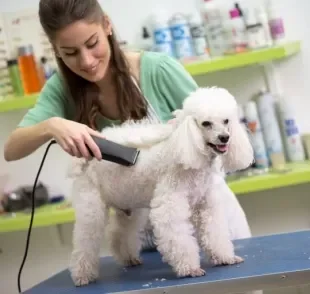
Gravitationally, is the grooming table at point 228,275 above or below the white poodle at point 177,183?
below

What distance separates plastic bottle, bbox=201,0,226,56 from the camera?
5.62ft

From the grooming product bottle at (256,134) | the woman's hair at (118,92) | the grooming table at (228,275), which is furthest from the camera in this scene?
the grooming product bottle at (256,134)

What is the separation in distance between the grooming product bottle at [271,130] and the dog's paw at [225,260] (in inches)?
30.0

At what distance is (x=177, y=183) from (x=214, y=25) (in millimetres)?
885

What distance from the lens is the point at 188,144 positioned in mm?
910

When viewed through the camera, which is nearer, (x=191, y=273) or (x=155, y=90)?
(x=191, y=273)

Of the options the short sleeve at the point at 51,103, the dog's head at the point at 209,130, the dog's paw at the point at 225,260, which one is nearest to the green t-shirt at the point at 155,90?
the short sleeve at the point at 51,103

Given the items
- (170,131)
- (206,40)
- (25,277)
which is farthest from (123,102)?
(25,277)

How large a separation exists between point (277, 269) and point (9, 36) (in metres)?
1.32

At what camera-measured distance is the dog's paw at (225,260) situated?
0.98m

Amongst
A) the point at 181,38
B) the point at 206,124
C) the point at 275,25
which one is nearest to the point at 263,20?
the point at 275,25

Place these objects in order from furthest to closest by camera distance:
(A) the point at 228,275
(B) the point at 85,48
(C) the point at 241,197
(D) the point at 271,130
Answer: (C) the point at 241,197, (D) the point at 271,130, (B) the point at 85,48, (A) the point at 228,275

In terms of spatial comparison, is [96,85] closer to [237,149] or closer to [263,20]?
[237,149]

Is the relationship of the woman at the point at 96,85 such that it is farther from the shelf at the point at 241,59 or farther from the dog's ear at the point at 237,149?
the shelf at the point at 241,59
